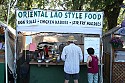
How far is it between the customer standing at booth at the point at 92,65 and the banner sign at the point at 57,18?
968mm

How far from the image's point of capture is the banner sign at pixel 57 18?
29.6 feet

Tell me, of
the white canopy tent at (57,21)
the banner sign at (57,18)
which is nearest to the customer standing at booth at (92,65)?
the white canopy tent at (57,21)

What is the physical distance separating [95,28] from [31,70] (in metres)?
2.70

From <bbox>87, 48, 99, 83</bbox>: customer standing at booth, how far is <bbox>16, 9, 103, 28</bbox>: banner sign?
97 cm

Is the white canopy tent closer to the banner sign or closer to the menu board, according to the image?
the banner sign

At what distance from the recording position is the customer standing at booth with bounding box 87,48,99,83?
29.2 feet

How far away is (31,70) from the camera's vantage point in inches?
387

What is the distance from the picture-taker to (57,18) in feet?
29.8

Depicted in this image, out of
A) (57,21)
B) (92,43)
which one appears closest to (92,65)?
(92,43)

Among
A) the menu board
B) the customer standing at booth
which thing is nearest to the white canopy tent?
the menu board

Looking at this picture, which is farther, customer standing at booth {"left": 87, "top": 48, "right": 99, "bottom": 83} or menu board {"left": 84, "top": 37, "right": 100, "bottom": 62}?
menu board {"left": 84, "top": 37, "right": 100, "bottom": 62}

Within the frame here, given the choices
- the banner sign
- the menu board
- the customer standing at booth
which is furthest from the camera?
the menu board

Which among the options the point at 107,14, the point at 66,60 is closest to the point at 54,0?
the point at 107,14

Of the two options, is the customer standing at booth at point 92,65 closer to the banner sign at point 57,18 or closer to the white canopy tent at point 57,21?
the white canopy tent at point 57,21
